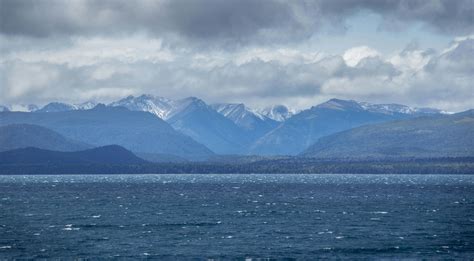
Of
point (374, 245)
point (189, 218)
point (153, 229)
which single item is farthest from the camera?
point (189, 218)

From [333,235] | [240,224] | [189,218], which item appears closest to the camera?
[333,235]

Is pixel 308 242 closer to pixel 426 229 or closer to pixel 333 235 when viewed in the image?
pixel 333 235

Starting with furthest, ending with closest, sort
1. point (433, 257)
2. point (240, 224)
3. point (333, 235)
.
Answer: point (240, 224) → point (333, 235) → point (433, 257)

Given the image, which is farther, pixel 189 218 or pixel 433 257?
pixel 189 218

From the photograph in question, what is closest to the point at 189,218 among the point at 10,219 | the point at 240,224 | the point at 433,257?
the point at 240,224

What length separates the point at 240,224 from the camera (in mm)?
150625

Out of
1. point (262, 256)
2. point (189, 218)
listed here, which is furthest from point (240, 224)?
point (262, 256)

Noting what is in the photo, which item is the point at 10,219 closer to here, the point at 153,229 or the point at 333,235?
the point at 153,229

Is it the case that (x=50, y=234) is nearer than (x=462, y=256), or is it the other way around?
(x=462, y=256)

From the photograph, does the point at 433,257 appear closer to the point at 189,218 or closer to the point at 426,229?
the point at 426,229

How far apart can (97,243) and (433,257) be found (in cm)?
5106

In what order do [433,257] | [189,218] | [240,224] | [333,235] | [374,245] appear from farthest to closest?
1. [189,218]
2. [240,224]
3. [333,235]
4. [374,245]
5. [433,257]

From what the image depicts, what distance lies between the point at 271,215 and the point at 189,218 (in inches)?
728

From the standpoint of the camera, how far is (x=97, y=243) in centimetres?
12119
